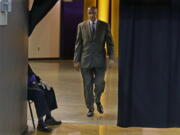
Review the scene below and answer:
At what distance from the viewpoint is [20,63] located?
4770 mm

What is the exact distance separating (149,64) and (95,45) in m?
1.10

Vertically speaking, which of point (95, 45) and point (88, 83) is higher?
point (95, 45)

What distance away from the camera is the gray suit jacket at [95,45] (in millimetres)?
5957

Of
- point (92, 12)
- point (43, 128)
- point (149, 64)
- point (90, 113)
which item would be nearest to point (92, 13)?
point (92, 12)

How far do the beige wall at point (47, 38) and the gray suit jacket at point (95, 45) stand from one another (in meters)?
10.7

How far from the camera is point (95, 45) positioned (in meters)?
5.98

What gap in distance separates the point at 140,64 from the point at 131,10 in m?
0.72

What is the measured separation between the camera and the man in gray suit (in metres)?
5.96

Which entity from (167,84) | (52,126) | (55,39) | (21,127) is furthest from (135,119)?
(55,39)

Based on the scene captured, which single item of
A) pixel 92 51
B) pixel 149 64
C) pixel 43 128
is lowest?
pixel 43 128

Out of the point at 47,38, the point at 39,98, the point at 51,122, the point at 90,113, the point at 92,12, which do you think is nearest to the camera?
the point at 39,98

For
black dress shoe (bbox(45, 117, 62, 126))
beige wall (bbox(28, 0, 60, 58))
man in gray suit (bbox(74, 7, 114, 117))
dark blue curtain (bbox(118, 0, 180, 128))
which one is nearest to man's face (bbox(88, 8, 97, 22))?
man in gray suit (bbox(74, 7, 114, 117))

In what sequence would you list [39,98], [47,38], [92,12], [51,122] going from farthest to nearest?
[47,38]
[92,12]
[51,122]
[39,98]

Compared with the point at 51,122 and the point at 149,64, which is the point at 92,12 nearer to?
the point at 149,64
